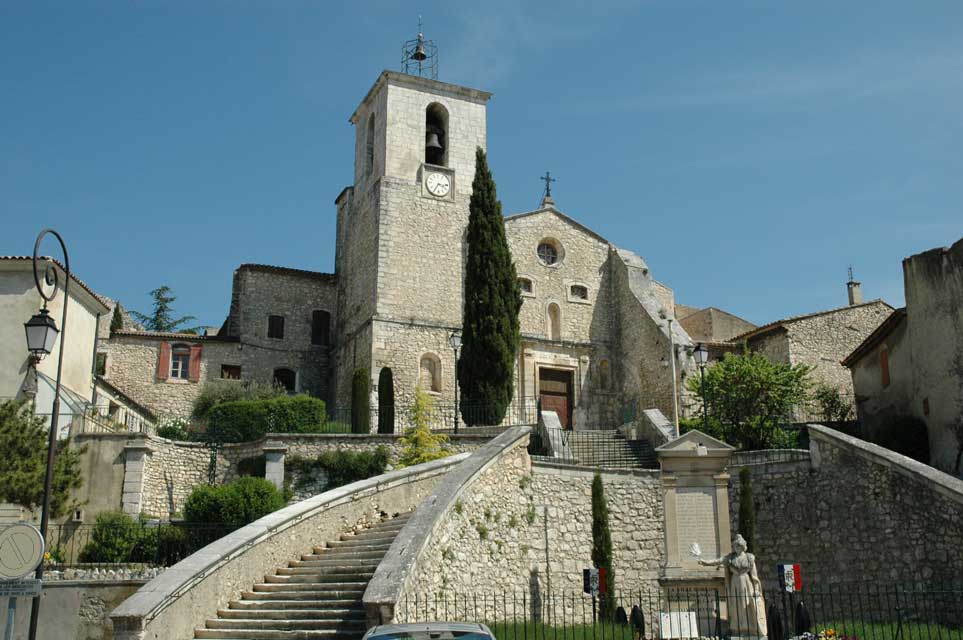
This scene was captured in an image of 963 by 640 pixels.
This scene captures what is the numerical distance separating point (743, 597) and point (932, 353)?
11318mm

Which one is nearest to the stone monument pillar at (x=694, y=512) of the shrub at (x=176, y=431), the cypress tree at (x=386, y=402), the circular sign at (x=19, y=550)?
the circular sign at (x=19, y=550)

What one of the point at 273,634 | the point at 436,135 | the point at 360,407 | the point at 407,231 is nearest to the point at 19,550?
the point at 273,634

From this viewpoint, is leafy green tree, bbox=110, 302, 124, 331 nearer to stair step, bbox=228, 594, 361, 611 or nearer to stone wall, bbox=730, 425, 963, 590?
stair step, bbox=228, 594, 361, 611

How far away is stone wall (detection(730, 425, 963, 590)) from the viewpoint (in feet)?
60.4

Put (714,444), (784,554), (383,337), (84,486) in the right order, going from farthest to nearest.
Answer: (383,337), (84,486), (784,554), (714,444)

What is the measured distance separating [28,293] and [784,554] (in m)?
19.2

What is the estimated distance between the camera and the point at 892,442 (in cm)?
2430

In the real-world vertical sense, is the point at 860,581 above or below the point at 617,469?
below

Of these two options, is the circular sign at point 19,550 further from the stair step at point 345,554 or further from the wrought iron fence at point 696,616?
the stair step at point 345,554

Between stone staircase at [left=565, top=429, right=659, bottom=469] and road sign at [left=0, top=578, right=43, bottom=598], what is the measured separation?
15176mm

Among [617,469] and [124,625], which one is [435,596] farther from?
[617,469]

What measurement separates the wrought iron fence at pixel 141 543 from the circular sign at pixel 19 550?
862 centimetres

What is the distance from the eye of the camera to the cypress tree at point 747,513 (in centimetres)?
2098

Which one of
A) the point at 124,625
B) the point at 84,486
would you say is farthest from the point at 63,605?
the point at 84,486
